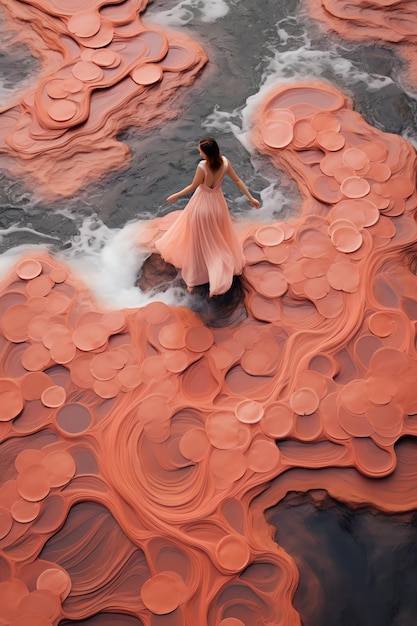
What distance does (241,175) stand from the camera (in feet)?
16.3

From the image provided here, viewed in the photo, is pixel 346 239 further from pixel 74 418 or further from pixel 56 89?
pixel 56 89

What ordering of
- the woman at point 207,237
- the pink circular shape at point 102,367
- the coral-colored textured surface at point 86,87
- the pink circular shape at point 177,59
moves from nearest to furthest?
the woman at point 207,237 → the pink circular shape at point 102,367 → the coral-colored textured surface at point 86,87 → the pink circular shape at point 177,59

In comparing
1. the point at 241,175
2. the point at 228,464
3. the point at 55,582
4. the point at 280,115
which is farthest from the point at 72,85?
the point at 55,582

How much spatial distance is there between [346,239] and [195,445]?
1.77 metres

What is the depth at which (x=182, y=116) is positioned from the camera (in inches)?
206

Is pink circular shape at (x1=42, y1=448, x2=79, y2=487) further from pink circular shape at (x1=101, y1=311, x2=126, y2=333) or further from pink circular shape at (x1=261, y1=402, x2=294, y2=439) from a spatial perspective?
pink circular shape at (x1=261, y1=402, x2=294, y2=439)

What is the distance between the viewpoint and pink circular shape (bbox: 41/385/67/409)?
12.8ft

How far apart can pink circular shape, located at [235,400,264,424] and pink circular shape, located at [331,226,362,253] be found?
128 centimetres

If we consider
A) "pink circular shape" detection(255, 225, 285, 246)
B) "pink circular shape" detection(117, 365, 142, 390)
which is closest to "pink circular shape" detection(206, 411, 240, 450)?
"pink circular shape" detection(117, 365, 142, 390)

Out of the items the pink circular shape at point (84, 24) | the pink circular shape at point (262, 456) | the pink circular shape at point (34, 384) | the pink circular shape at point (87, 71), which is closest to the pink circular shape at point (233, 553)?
the pink circular shape at point (262, 456)

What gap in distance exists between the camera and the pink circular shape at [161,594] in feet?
10.9

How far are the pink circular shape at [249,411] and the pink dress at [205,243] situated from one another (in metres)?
0.76

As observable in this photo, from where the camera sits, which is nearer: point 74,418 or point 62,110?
point 74,418

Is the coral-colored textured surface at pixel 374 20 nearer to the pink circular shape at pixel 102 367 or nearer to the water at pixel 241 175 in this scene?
the water at pixel 241 175
